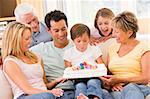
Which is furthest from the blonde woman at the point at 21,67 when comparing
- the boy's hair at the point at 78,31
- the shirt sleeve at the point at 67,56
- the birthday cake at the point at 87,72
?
the boy's hair at the point at 78,31

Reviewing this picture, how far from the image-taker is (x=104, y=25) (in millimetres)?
2611

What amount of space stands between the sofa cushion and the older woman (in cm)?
68

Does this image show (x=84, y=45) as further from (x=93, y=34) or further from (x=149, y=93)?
(x=149, y=93)

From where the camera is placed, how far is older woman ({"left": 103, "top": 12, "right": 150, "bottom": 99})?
2146 mm

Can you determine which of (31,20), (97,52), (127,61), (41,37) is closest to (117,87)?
(127,61)

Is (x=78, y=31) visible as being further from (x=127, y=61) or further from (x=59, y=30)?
(x=127, y=61)

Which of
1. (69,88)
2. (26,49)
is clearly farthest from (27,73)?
(69,88)

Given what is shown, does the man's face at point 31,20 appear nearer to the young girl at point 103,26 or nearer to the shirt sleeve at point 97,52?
the young girl at point 103,26

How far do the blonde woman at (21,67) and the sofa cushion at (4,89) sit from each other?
0.03 metres

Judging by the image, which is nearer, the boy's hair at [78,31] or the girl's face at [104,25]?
the boy's hair at [78,31]

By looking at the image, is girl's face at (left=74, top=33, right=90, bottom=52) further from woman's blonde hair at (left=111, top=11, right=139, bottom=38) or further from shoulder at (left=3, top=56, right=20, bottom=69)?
shoulder at (left=3, top=56, right=20, bottom=69)

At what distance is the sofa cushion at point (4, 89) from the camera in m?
2.08

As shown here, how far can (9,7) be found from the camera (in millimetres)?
3543

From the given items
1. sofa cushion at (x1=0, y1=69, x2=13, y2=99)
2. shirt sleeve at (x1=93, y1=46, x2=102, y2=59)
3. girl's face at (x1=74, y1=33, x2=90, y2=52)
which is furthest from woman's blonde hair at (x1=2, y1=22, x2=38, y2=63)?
shirt sleeve at (x1=93, y1=46, x2=102, y2=59)
